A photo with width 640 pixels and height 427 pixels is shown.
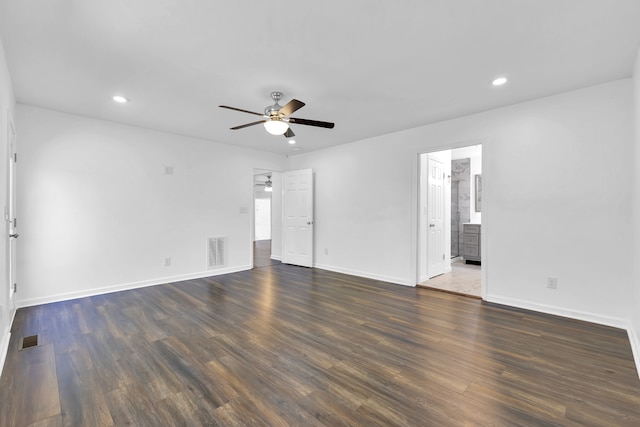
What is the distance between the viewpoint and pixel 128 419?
1680 mm

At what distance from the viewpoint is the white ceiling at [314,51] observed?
192 cm

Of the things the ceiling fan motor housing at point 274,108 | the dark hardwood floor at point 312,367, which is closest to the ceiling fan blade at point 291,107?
the ceiling fan motor housing at point 274,108

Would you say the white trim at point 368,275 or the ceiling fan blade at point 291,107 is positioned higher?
the ceiling fan blade at point 291,107

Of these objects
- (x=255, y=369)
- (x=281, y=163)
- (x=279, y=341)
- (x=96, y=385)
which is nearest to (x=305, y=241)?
(x=281, y=163)

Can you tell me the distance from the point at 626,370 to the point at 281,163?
5912mm

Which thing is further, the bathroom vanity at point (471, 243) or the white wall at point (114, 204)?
the bathroom vanity at point (471, 243)

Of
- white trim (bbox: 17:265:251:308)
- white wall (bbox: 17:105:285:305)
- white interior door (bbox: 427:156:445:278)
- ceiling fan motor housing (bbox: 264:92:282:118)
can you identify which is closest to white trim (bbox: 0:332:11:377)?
white trim (bbox: 17:265:251:308)

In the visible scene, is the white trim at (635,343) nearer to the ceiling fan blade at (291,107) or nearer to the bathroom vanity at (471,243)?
the ceiling fan blade at (291,107)

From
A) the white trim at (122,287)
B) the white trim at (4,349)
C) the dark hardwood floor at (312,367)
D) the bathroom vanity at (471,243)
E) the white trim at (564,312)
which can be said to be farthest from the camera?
the bathroom vanity at (471,243)

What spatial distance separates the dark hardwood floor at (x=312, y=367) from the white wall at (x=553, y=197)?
35 cm

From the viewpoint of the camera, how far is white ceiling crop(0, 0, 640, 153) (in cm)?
192

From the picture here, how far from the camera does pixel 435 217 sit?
518cm

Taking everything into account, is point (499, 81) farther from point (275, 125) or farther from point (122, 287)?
point (122, 287)

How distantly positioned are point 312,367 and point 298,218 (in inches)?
167
